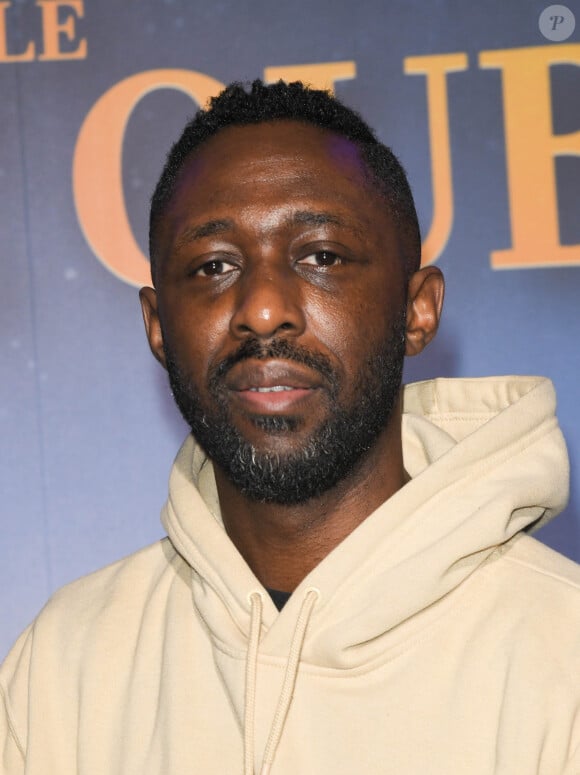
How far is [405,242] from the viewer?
1388mm

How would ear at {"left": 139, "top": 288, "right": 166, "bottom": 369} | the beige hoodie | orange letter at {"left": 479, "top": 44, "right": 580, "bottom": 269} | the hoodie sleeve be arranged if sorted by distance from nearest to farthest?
the beige hoodie → the hoodie sleeve → ear at {"left": 139, "top": 288, "right": 166, "bottom": 369} → orange letter at {"left": 479, "top": 44, "right": 580, "bottom": 269}

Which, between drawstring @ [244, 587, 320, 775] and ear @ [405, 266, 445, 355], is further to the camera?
ear @ [405, 266, 445, 355]

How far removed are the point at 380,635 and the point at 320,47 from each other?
1.46m

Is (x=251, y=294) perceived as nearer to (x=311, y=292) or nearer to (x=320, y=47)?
(x=311, y=292)

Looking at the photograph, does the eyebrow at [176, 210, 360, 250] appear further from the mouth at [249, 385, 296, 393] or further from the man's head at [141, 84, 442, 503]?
the mouth at [249, 385, 296, 393]

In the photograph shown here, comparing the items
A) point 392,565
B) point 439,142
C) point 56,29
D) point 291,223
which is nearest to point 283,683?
point 392,565

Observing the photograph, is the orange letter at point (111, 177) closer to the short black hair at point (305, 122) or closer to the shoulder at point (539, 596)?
the short black hair at point (305, 122)

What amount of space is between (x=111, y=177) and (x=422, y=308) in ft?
3.64

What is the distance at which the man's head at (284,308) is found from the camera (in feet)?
4.01

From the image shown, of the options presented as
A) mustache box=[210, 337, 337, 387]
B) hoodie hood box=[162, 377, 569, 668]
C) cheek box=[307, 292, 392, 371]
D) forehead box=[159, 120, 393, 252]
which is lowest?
hoodie hood box=[162, 377, 569, 668]

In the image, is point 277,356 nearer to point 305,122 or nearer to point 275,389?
point 275,389

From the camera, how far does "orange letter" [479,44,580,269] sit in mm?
2285


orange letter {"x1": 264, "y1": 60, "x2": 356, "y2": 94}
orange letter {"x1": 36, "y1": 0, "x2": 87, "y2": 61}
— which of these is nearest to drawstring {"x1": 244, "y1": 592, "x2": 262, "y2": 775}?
orange letter {"x1": 264, "y1": 60, "x2": 356, "y2": 94}

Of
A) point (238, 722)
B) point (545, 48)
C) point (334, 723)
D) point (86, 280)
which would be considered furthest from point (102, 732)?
point (545, 48)
